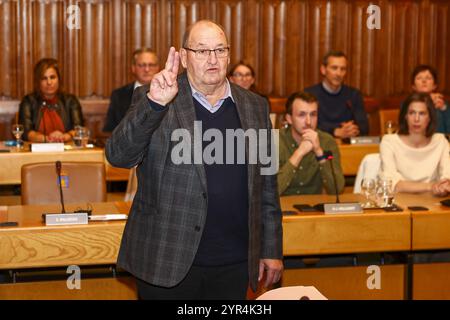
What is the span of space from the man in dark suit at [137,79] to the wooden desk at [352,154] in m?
1.82

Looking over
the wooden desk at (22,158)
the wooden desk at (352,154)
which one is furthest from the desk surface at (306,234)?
the wooden desk at (352,154)

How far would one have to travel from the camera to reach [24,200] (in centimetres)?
443

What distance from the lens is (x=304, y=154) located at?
4.75 m

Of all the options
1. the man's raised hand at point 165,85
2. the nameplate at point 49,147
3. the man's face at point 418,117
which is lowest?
the nameplate at point 49,147

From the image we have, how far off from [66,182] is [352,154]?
8.81 ft

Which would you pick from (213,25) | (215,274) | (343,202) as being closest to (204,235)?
(215,274)

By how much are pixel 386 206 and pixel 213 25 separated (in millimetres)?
1875

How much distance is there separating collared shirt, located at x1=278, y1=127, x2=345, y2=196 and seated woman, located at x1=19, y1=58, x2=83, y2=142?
2.30 metres

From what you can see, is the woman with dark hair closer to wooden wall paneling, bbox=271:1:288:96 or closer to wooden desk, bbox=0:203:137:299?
wooden wall paneling, bbox=271:1:288:96

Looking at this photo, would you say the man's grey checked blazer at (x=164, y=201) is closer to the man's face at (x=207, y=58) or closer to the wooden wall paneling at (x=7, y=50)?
the man's face at (x=207, y=58)

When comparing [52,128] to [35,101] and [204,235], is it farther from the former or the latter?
[204,235]

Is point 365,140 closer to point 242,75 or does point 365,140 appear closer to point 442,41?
point 242,75

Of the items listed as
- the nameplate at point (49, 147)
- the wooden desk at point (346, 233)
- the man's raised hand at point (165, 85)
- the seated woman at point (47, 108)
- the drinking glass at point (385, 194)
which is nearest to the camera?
the man's raised hand at point (165, 85)

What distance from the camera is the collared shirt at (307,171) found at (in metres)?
4.77
